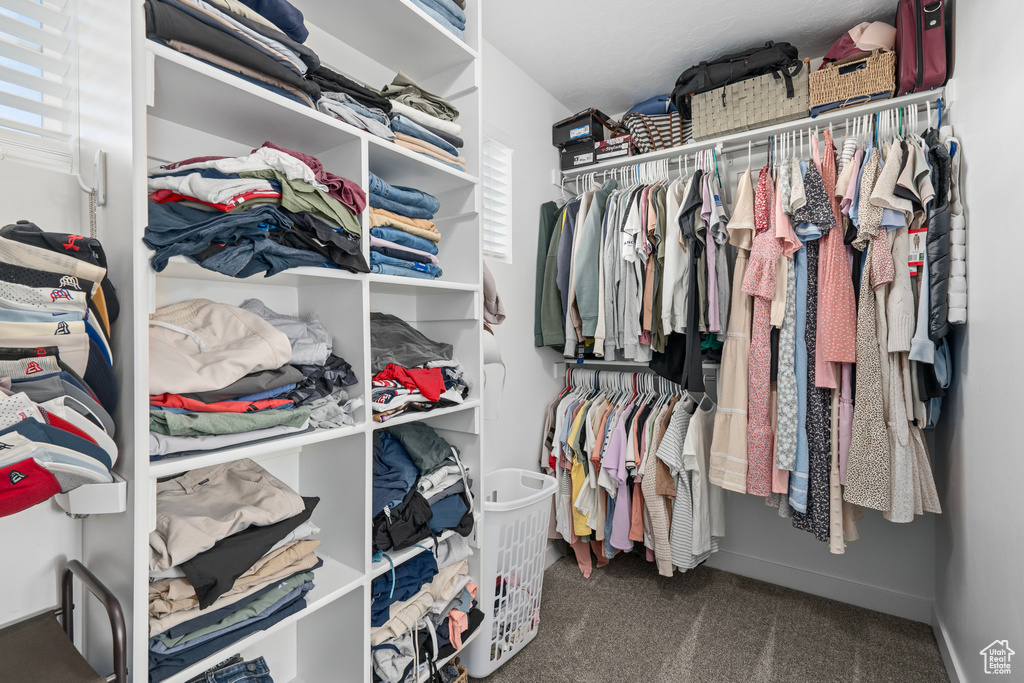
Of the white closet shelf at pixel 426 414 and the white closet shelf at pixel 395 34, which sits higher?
the white closet shelf at pixel 395 34

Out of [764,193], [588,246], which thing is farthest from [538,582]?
[764,193]

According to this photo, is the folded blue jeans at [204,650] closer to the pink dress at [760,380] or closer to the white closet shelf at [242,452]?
the white closet shelf at [242,452]

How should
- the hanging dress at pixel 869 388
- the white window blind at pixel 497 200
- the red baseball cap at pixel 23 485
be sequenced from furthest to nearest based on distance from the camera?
the white window blind at pixel 497 200
the hanging dress at pixel 869 388
the red baseball cap at pixel 23 485

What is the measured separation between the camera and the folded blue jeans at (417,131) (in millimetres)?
1450

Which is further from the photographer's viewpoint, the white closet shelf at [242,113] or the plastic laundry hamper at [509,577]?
the plastic laundry hamper at [509,577]

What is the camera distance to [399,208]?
4.88 feet

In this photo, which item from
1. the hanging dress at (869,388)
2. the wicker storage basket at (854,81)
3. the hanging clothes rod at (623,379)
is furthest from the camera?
the hanging clothes rod at (623,379)

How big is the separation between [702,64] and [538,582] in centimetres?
235

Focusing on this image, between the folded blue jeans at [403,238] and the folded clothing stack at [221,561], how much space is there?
70 cm

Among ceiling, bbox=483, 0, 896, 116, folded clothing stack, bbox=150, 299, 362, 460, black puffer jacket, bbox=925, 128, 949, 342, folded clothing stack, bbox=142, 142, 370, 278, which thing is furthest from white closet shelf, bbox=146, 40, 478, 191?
black puffer jacket, bbox=925, 128, 949, 342

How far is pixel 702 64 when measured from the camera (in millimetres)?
2264

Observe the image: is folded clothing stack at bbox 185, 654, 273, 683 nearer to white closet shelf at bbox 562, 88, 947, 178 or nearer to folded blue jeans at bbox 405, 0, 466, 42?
folded blue jeans at bbox 405, 0, 466, 42

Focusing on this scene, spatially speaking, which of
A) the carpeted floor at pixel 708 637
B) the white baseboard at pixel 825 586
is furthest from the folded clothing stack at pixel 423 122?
the white baseboard at pixel 825 586

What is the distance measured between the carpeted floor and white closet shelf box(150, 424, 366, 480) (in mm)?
1178
